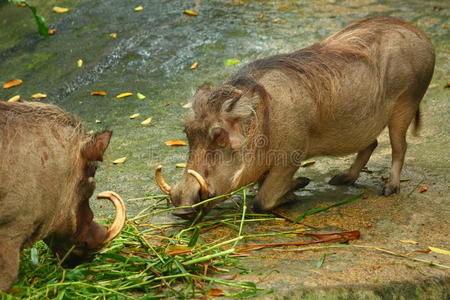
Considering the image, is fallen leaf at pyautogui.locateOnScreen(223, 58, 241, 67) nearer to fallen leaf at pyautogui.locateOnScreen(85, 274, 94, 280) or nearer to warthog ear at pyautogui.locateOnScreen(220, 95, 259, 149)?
warthog ear at pyautogui.locateOnScreen(220, 95, 259, 149)

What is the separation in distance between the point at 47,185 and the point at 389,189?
237 cm

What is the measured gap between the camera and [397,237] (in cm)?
370

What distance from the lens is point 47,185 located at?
2898mm

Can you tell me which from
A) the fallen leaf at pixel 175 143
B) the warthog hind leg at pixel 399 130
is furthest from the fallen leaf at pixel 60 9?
the warthog hind leg at pixel 399 130

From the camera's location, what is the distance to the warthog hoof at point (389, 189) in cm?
444

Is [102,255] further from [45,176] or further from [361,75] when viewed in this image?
[361,75]

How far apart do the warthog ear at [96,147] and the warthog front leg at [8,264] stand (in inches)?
22.6

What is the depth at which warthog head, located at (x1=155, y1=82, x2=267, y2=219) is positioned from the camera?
12.7 feet

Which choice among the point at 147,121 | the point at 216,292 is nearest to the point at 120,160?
the point at 147,121

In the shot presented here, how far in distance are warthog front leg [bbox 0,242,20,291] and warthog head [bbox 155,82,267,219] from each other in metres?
1.23

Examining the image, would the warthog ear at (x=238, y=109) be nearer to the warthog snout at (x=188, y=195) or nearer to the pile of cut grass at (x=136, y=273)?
the warthog snout at (x=188, y=195)

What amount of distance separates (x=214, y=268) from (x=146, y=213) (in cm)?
106

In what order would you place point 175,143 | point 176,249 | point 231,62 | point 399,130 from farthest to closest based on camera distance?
point 231,62 → point 175,143 → point 399,130 → point 176,249

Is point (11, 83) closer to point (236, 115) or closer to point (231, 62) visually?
point (231, 62)
